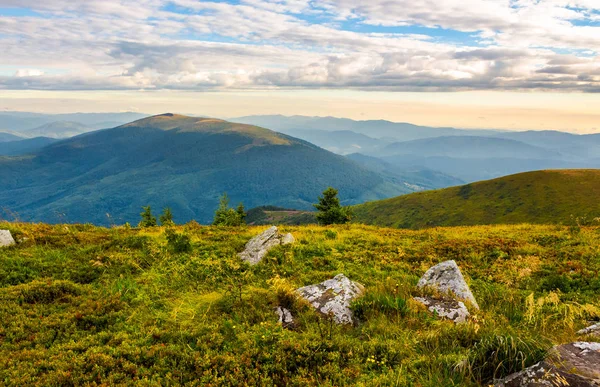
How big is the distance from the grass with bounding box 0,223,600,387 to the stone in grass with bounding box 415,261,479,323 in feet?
1.57

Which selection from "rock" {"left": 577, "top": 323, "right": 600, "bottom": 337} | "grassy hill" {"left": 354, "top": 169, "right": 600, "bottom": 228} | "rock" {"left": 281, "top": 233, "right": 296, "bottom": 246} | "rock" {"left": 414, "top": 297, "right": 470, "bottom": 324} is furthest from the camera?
"grassy hill" {"left": 354, "top": 169, "right": 600, "bottom": 228}

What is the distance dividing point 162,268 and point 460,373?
10.5 metres

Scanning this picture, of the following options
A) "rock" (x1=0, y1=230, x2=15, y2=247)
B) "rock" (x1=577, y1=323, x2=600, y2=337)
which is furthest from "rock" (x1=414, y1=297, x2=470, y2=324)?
"rock" (x1=0, y1=230, x2=15, y2=247)

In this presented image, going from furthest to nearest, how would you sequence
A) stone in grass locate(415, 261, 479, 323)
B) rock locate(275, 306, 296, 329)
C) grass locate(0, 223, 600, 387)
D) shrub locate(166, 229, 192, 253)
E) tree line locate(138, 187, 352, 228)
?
tree line locate(138, 187, 352, 228)
shrub locate(166, 229, 192, 253)
stone in grass locate(415, 261, 479, 323)
rock locate(275, 306, 296, 329)
grass locate(0, 223, 600, 387)

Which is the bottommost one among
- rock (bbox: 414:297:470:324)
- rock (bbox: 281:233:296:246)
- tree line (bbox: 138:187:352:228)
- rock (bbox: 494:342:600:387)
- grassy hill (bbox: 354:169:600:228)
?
grassy hill (bbox: 354:169:600:228)

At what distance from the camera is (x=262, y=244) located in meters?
14.8

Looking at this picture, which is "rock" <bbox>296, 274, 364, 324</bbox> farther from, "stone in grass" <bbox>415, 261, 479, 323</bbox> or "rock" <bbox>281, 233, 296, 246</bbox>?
"rock" <bbox>281, 233, 296, 246</bbox>

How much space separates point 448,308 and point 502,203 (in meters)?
170

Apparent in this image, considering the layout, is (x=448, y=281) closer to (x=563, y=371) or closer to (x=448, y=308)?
(x=448, y=308)

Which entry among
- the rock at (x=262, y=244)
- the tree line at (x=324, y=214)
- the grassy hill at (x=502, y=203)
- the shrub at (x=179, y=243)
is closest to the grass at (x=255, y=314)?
the shrub at (x=179, y=243)

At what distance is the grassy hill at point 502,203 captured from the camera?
130075 mm

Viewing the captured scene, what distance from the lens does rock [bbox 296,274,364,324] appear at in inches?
327

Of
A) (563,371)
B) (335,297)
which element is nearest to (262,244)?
(335,297)

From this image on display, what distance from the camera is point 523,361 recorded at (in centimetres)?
520
